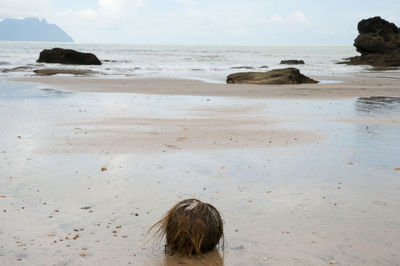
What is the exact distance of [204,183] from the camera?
17.3 ft

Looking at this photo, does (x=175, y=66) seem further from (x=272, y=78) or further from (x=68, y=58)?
(x=272, y=78)

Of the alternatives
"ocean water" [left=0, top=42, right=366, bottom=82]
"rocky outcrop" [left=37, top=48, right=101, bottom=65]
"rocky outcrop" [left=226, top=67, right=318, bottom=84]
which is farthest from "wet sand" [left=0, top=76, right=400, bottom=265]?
"rocky outcrop" [left=37, top=48, right=101, bottom=65]

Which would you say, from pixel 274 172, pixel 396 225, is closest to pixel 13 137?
pixel 274 172

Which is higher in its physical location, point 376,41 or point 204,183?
point 376,41

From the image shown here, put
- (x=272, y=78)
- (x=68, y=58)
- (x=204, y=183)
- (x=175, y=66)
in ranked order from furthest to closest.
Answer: (x=175, y=66) → (x=68, y=58) → (x=272, y=78) → (x=204, y=183)

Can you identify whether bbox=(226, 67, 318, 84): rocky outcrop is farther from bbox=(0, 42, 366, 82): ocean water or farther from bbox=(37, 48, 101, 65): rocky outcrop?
bbox=(37, 48, 101, 65): rocky outcrop

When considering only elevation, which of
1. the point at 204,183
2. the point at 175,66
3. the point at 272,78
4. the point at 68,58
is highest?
the point at 68,58

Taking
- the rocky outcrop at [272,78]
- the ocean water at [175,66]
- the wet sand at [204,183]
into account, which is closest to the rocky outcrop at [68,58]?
the ocean water at [175,66]

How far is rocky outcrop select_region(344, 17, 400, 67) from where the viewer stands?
49969 millimetres

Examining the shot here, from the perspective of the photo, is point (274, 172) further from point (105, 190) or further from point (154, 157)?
point (105, 190)

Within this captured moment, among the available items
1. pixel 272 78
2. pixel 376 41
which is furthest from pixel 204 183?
pixel 376 41

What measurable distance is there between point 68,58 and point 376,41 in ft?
114

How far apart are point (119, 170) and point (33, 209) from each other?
1.58 metres

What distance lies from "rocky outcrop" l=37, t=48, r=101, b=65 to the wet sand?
3006 centimetres
